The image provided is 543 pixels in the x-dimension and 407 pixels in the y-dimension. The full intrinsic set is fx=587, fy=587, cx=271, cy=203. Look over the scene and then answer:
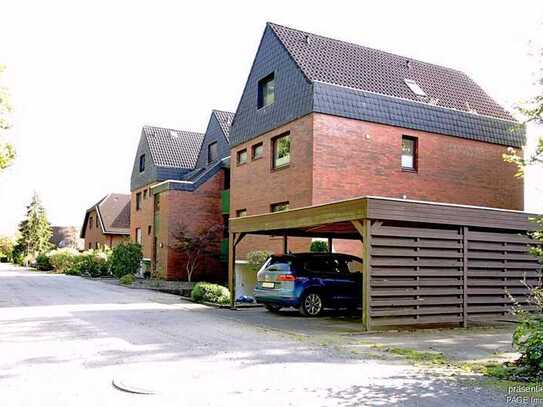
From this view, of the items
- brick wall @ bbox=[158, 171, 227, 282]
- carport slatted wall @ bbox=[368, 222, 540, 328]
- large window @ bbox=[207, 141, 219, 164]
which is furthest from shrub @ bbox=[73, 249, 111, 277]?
A: carport slatted wall @ bbox=[368, 222, 540, 328]

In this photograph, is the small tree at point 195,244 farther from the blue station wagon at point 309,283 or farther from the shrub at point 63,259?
the blue station wagon at point 309,283

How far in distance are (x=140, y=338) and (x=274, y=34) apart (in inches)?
615

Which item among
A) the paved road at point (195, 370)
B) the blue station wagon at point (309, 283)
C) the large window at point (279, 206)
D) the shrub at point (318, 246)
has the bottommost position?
the paved road at point (195, 370)

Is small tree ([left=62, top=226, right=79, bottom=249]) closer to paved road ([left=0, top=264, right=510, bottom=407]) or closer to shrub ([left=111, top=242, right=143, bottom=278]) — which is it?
shrub ([left=111, top=242, right=143, bottom=278])

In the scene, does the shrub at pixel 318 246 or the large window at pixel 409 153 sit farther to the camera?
the large window at pixel 409 153

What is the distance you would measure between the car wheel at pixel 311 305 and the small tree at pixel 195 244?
1519 cm

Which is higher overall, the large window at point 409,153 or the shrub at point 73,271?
the large window at point 409,153

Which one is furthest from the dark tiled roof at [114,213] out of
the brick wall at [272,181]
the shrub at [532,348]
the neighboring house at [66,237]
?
the shrub at [532,348]

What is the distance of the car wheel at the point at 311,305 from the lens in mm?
14086

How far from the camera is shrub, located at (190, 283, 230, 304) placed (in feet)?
58.6

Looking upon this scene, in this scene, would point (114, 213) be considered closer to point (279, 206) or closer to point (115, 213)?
point (115, 213)

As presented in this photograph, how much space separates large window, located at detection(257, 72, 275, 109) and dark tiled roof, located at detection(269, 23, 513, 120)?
1798mm

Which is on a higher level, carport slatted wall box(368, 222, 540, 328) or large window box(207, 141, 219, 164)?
large window box(207, 141, 219, 164)

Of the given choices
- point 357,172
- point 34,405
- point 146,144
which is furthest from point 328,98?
point 146,144
